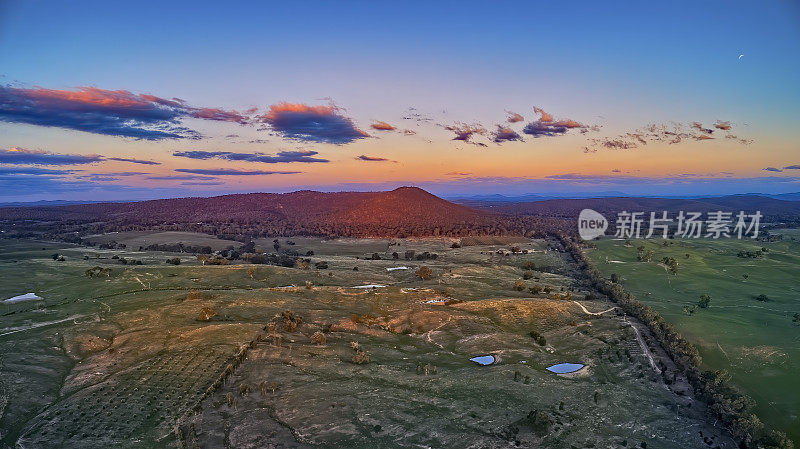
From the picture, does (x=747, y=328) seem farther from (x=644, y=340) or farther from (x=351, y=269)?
(x=351, y=269)

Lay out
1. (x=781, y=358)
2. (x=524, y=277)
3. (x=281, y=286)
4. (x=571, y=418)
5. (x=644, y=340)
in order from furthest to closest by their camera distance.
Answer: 1. (x=524, y=277)
2. (x=281, y=286)
3. (x=644, y=340)
4. (x=781, y=358)
5. (x=571, y=418)

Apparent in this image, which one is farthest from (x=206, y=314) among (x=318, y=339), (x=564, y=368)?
(x=564, y=368)

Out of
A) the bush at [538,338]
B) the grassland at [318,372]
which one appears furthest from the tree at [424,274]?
the bush at [538,338]

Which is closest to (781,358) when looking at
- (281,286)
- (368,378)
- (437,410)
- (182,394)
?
(437,410)

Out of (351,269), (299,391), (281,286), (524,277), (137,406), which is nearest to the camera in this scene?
(137,406)

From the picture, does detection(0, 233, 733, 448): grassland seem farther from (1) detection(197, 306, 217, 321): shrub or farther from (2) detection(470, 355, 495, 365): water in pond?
(2) detection(470, 355, 495, 365): water in pond
